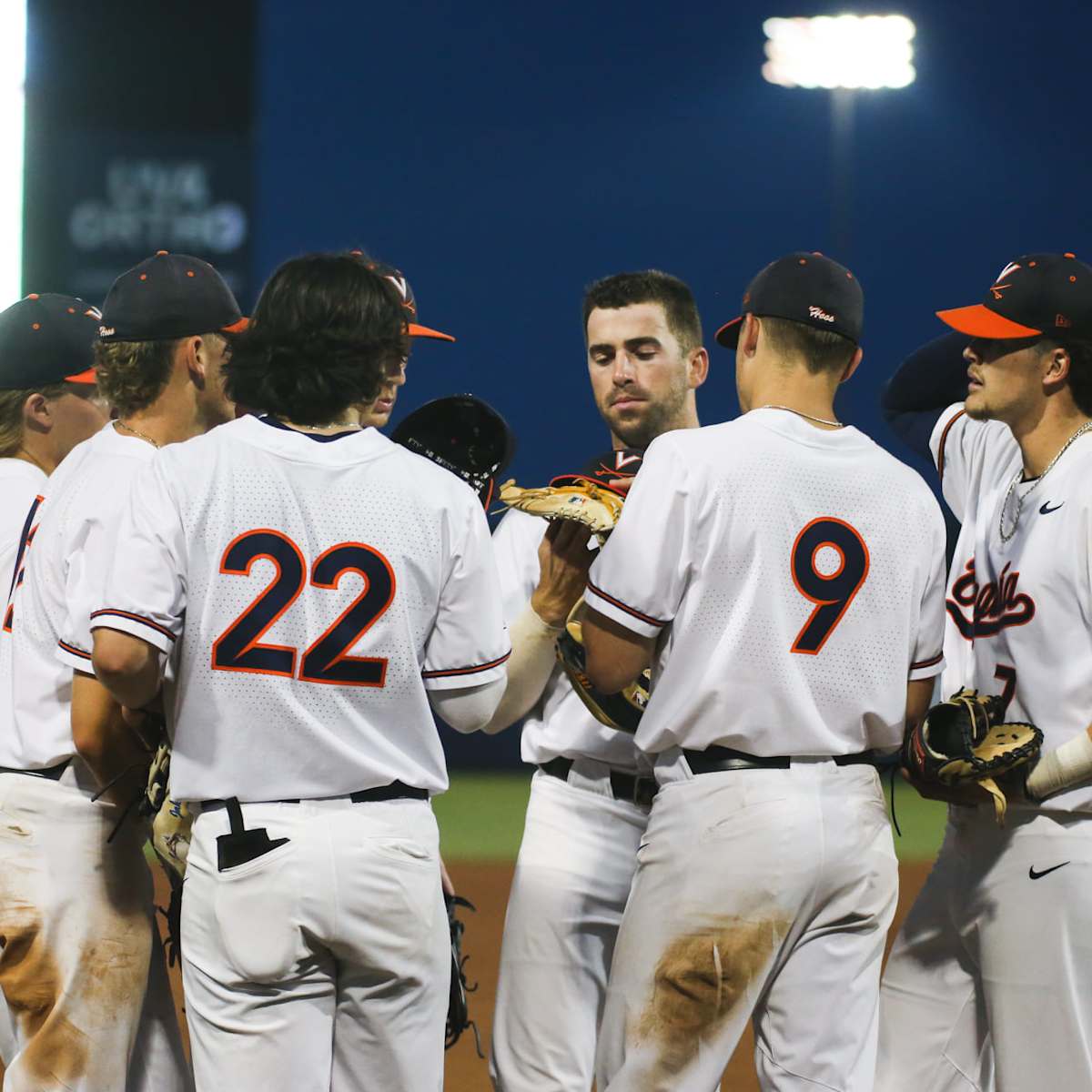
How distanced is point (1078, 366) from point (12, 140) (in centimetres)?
888

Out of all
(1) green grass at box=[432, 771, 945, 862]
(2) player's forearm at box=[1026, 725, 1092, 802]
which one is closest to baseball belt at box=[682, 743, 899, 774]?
(2) player's forearm at box=[1026, 725, 1092, 802]

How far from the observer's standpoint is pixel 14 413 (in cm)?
352

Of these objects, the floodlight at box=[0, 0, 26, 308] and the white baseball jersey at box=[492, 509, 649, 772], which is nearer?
the white baseball jersey at box=[492, 509, 649, 772]

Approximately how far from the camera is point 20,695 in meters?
3.00

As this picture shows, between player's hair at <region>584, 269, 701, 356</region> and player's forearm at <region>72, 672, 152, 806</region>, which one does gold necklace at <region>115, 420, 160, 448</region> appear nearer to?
player's forearm at <region>72, 672, 152, 806</region>

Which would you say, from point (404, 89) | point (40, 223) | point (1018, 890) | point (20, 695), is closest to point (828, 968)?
point (1018, 890)

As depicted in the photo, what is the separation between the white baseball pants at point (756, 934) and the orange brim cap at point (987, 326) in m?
1.03

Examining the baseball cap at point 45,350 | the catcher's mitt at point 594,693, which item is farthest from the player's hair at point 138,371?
the catcher's mitt at point 594,693

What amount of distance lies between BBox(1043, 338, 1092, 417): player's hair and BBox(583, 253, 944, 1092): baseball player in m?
0.63

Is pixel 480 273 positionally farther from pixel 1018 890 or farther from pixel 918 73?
pixel 1018 890

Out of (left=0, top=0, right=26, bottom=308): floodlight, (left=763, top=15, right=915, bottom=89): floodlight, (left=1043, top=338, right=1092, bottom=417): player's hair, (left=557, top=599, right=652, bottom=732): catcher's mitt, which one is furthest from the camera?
(left=763, top=15, right=915, bottom=89): floodlight

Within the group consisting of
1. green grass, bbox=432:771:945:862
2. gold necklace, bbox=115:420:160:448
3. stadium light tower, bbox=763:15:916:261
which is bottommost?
green grass, bbox=432:771:945:862

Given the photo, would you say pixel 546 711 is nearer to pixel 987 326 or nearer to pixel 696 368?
pixel 696 368

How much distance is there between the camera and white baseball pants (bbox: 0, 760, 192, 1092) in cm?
290
